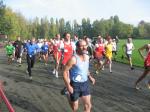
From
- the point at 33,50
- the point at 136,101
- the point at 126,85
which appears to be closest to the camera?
the point at 136,101

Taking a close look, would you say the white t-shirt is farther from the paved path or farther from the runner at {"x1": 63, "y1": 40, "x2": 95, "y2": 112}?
the runner at {"x1": 63, "y1": 40, "x2": 95, "y2": 112}

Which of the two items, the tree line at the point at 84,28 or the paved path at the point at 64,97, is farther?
the tree line at the point at 84,28

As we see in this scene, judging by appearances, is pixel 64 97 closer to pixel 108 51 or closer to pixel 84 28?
pixel 108 51

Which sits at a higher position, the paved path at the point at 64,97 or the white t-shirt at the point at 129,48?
the white t-shirt at the point at 129,48

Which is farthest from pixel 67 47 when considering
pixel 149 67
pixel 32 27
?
pixel 32 27

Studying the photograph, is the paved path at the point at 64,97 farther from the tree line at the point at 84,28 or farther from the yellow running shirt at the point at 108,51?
the tree line at the point at 84,28

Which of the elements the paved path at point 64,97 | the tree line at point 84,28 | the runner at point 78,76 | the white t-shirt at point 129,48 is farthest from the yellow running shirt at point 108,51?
the tree line at point 84,28

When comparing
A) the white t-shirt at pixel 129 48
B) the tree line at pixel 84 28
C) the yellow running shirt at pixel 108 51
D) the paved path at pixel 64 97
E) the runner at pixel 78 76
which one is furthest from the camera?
the tree line at pixel 84 28

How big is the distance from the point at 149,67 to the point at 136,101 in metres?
2.24

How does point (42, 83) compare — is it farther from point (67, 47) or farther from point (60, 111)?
point (60, 111)

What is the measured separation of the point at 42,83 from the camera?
1664 centimetres

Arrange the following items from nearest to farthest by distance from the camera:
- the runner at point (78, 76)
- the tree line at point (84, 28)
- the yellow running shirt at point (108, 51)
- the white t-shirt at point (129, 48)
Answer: the runner at point (78, 76) → the yellow running shirt at point (108, 51) → the white t-shirt at point (129, 48) → the tree line at point (84, 28)

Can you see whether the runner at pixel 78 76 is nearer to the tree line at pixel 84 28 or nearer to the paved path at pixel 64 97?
the paved path at pixel 64 97

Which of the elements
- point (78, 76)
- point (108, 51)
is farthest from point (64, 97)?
point (108, 51)
